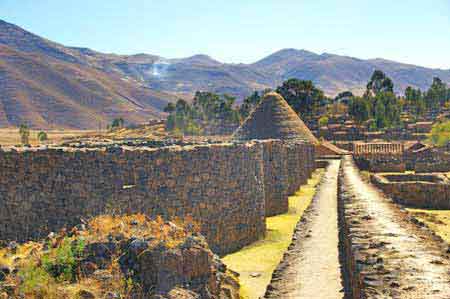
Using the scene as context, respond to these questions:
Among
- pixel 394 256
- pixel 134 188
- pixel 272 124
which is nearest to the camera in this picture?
pixel 394 256

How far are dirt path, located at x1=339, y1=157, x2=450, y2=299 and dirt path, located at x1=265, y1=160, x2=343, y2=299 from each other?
0.72m

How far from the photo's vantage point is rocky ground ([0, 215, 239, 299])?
18.8 ft

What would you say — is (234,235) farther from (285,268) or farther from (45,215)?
(45,215)

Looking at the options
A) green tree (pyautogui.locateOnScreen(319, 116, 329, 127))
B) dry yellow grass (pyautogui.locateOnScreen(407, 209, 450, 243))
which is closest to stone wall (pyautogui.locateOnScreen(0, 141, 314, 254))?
dry yellow grass (pyautogui.locateOnScreen(407, 209, 450, 243))

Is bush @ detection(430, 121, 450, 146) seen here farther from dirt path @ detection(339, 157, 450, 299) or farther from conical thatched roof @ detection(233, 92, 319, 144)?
dirt path @ detection(339, 157, 450, 299)

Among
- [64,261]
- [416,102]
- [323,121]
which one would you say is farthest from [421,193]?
[416,102]

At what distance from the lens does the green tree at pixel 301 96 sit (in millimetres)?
65500

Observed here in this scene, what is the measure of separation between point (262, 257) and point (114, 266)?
632 centimetres

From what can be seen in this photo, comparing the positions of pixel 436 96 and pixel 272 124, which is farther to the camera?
pixel 436 96

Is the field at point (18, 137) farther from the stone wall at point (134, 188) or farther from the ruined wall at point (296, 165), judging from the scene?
the stone wall at point (134, 188)

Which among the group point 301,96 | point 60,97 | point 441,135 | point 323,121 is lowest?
point 441,135

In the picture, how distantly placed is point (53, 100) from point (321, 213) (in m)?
126

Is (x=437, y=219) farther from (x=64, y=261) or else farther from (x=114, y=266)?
(x=64, y=261)

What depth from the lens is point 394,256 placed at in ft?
23.4
